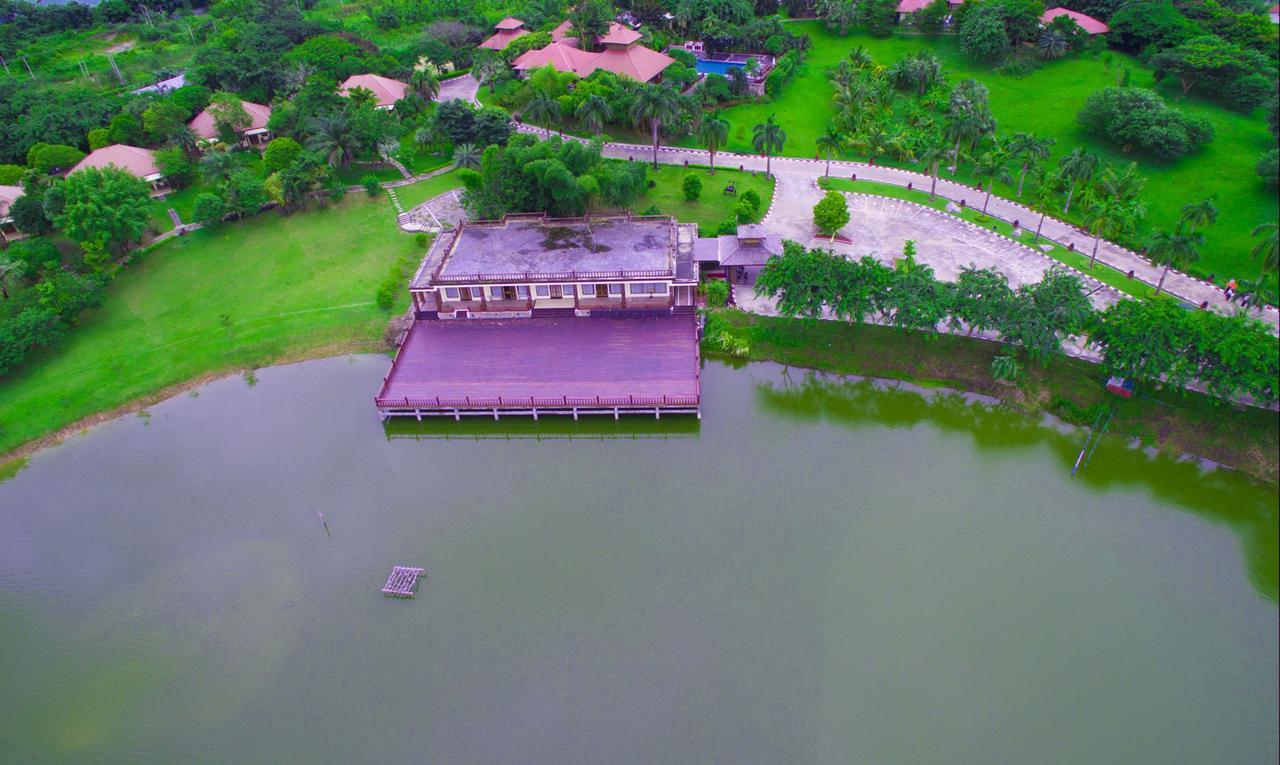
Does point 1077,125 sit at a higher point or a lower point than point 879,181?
higher

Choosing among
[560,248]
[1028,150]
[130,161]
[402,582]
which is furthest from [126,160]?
[1028,150]

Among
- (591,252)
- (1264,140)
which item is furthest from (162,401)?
(1264,140)

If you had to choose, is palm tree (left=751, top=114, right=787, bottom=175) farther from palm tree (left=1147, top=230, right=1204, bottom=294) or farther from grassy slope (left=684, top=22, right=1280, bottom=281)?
palm tree (left=1147, top=230, right=1204, bottom=294)

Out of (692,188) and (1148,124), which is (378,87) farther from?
(1148,124)

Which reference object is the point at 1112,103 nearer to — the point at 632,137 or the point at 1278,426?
the point at 1278,426

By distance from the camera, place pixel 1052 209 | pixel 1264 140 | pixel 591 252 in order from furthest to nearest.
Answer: pixel 1264 140 → pixel 1052 209 → pixel 591 252

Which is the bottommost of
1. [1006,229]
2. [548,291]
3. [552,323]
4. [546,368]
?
[546,368]

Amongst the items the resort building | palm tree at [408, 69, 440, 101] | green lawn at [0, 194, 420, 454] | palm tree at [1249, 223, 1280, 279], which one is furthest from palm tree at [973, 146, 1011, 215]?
palm tree at [408, 69, 440, 101]
